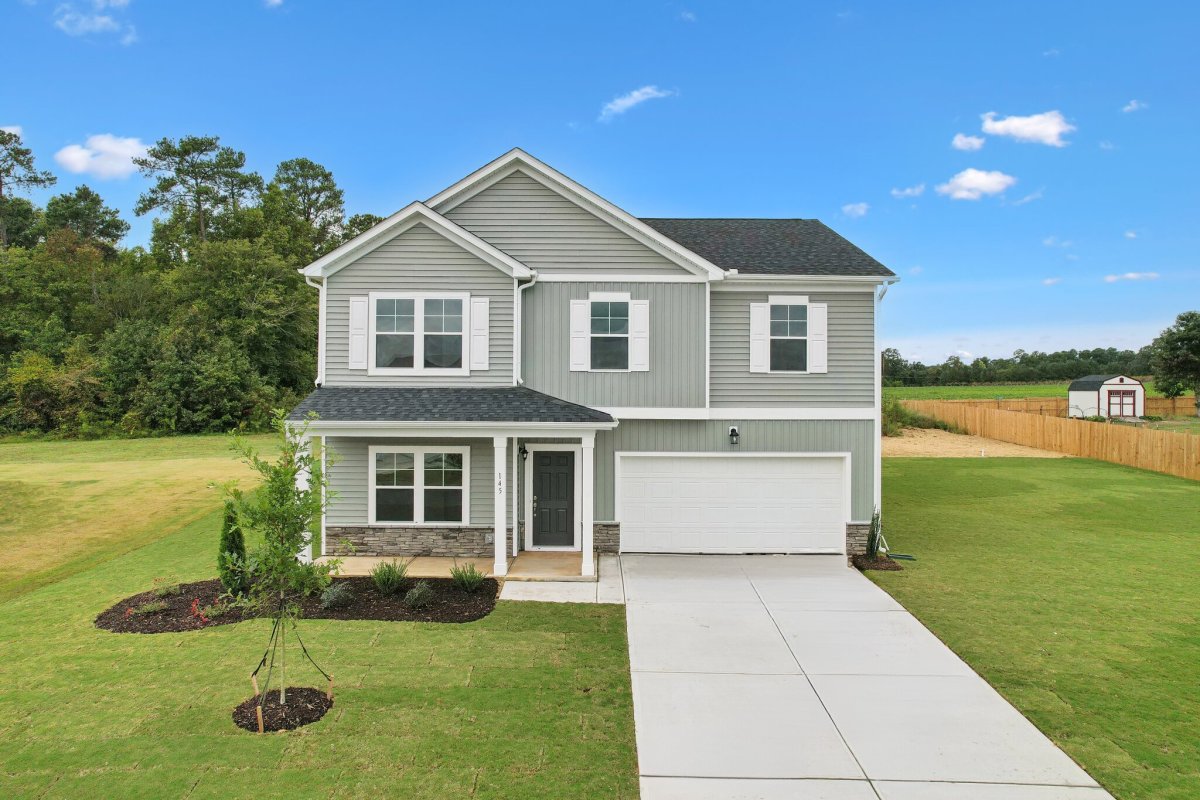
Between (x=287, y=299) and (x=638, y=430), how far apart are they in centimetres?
3231

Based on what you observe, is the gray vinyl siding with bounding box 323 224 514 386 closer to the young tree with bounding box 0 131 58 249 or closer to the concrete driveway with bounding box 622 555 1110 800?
the concrete driveway with bounding box 622 555 1110 800

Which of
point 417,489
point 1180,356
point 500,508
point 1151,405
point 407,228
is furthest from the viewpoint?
point 1151,405

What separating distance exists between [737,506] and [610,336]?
4.21m

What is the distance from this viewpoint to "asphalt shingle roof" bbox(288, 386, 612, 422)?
1112cm

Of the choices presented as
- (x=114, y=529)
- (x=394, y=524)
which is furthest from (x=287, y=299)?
(x=394, y=524)

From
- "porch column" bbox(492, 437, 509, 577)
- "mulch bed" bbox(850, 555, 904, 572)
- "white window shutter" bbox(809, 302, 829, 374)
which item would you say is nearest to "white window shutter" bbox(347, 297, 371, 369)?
"porch column" bbox(492, 437, 509, 577)

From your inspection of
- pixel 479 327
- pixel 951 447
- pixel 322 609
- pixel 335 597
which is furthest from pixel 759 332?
pixel 951 447

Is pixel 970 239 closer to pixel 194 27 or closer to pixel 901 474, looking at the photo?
Answer: pixel 901 474

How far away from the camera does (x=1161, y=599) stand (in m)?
10.6

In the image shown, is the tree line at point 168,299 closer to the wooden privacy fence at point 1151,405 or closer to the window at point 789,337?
the window at point 789,337

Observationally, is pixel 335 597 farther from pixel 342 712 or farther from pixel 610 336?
pixel 610 336

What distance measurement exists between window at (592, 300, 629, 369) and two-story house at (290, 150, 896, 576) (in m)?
0.04

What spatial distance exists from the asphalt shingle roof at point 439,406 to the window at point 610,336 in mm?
1043

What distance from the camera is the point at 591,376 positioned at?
12766 mm
